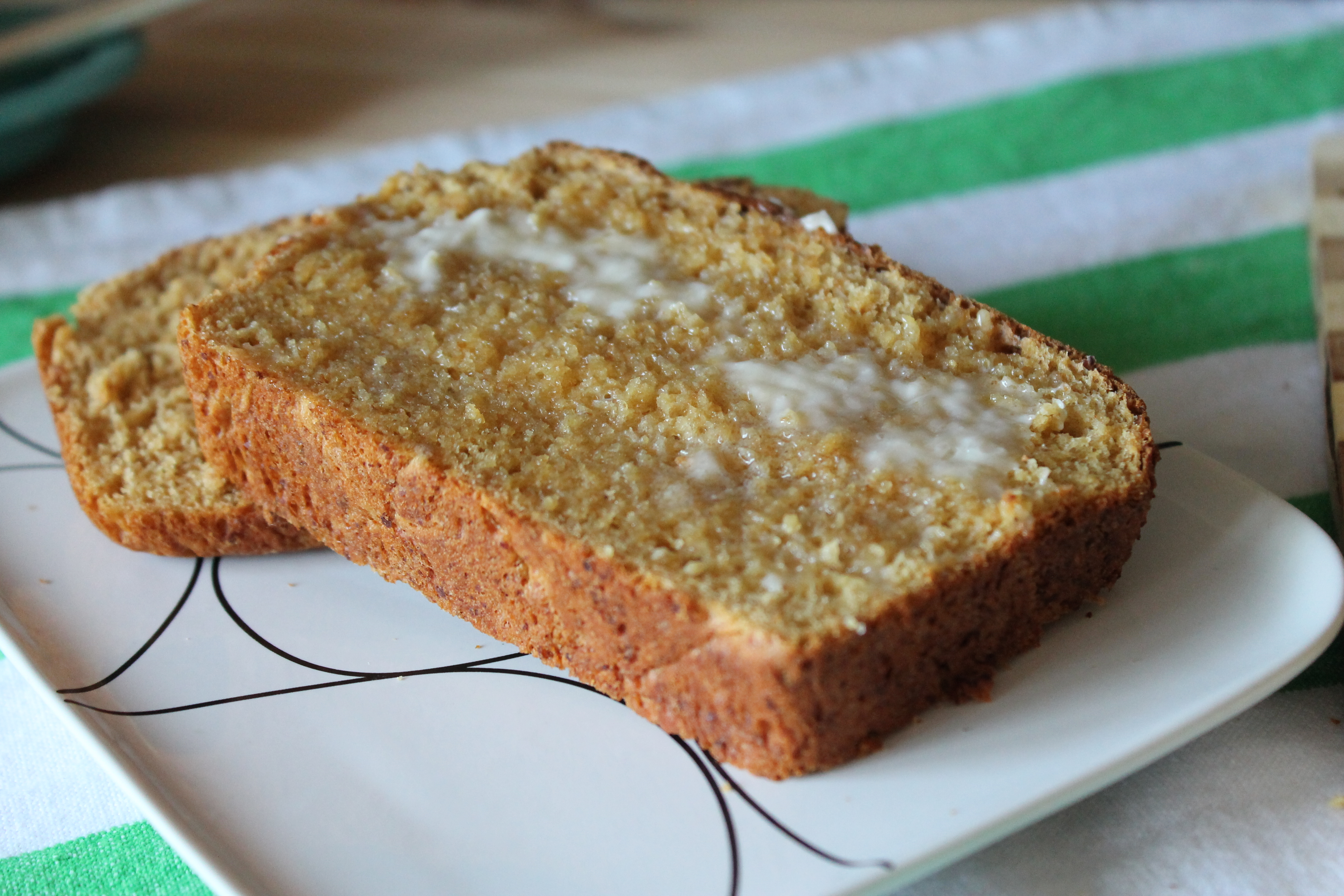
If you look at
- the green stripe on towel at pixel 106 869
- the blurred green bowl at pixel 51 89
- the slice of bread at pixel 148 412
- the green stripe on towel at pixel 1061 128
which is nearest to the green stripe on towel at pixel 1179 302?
the green stripe on towel at pixel 1061 128

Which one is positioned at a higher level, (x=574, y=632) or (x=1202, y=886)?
(x=574, y=632)

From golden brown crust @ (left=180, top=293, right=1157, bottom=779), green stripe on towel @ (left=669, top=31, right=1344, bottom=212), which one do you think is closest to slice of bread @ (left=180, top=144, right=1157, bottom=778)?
golden brown crust @ (left=180, top=293, right=1157, bottom=779)

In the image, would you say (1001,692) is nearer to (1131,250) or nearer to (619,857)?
(619,857)

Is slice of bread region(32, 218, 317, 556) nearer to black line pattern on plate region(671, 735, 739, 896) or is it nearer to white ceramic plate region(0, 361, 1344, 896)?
white ceramic plate region(0, 361, 1344, 896)

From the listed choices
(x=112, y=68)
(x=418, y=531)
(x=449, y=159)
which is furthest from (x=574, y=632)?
(x=112, y=68)

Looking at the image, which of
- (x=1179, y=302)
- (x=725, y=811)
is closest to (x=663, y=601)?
(x=725, y=811)
